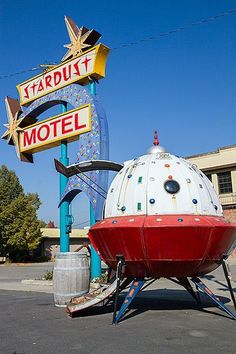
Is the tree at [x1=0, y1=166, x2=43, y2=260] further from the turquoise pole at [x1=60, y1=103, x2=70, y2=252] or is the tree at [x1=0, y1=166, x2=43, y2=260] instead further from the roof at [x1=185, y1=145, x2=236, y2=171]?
the turquoise pole at [x1=60, y1=103, x2=70, y2=252]

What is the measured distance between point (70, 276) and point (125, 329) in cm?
277

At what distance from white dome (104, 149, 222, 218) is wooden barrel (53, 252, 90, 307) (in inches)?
62.0

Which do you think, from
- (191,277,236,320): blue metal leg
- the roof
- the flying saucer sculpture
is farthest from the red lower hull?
the roof

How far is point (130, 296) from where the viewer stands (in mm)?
8680

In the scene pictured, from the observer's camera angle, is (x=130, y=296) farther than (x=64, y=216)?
No

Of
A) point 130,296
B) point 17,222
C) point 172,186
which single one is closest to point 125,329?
point 130,296

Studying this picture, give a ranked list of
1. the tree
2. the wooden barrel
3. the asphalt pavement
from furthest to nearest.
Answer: the tree
the wooden barrel
the asphalt pavement

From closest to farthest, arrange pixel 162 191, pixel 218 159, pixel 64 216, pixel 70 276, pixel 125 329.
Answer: pixel 125 329
pixel 162 191
pixel 70 276
pixel 64 216
pixel 218 159

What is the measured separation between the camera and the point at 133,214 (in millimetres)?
8828

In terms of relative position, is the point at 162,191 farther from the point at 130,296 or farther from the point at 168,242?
the point at 130,296

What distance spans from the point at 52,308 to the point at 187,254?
4293 mm

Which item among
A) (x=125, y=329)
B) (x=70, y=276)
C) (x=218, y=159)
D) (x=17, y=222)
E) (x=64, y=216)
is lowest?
(x=125, y=329)

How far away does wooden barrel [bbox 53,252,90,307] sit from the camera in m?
10.2

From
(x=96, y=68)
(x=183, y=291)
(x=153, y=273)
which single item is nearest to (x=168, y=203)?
(x=153, y=273)
